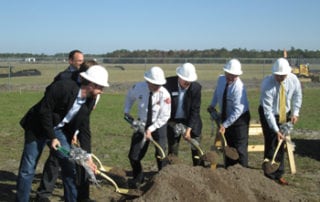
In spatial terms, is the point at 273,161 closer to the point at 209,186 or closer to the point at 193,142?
the point at 193,142

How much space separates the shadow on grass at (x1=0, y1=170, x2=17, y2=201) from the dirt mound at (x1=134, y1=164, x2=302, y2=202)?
236 centimetres

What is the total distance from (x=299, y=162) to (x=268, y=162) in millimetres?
2270

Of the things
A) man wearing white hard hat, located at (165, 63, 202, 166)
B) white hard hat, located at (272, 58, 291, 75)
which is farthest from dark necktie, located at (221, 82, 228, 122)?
white hard hat, located at (272, 58, 291, 75)

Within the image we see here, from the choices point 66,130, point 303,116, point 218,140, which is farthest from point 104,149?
point 303,116

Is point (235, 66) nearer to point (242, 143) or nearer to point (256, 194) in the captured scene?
point (242, 143)

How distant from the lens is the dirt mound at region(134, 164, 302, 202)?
559 centimetres

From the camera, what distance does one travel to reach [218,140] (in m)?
8.38

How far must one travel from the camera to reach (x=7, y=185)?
24.7ft

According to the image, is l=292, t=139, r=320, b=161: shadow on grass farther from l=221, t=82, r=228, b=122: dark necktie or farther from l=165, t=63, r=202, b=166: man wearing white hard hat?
l=165, t=63, r=202, b=166: man wearing white hard hat

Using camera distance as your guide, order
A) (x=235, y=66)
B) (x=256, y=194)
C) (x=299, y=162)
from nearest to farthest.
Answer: (x=256, y=194), (x=235, y=66), (x=299, y=162)

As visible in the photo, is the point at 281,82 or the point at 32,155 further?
the point at 281,82

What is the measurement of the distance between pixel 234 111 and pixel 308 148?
417 centimetres

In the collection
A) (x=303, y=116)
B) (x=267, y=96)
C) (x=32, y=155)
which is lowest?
(x=303, y=116)

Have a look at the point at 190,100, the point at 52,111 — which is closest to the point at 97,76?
the point at 52,111
